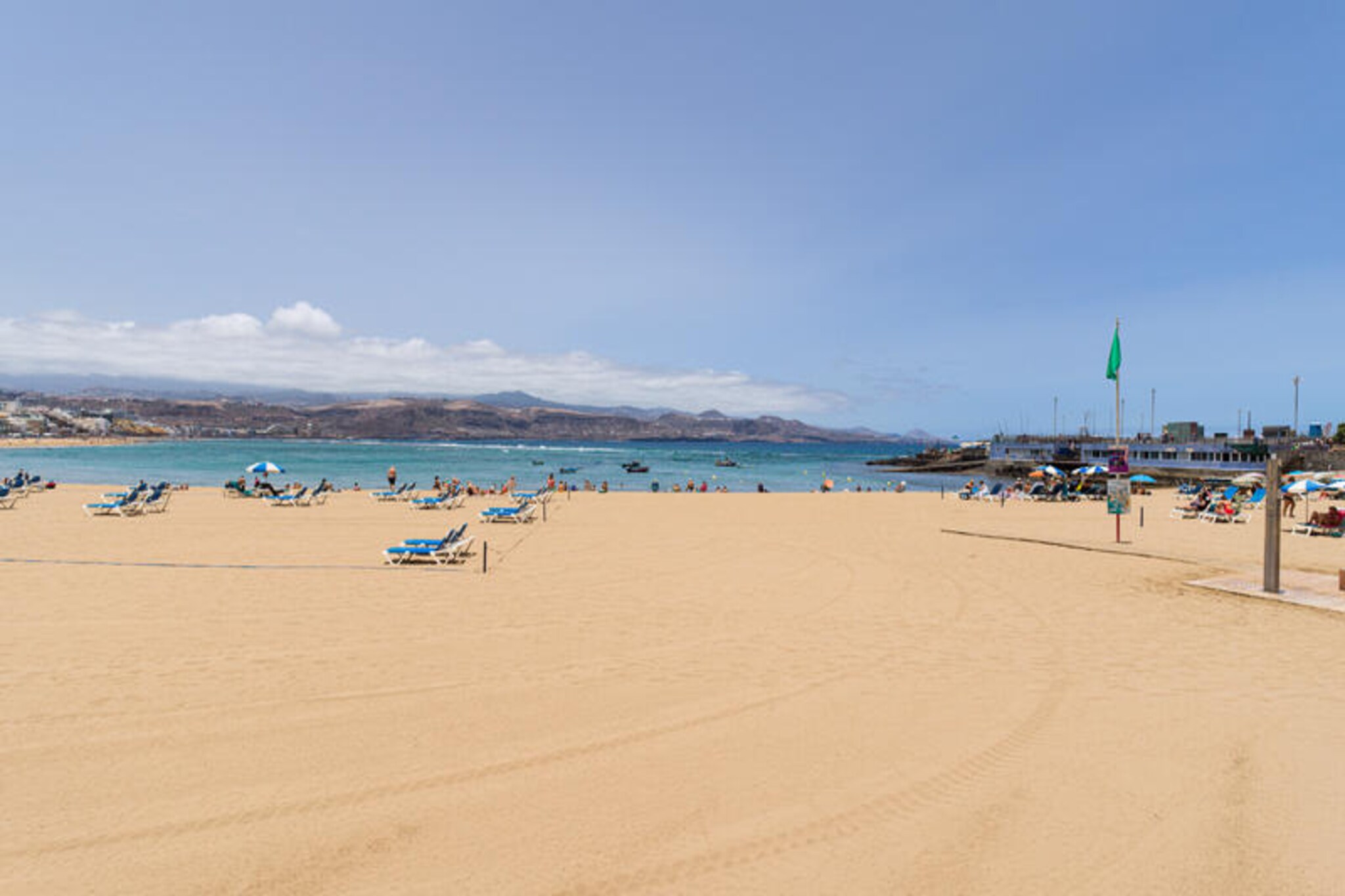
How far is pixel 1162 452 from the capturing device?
6438cm

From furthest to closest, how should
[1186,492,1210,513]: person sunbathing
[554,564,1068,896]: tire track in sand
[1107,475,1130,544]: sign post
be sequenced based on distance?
[1186,492,1210,513]: person sunbathing < [1107,475,1130,544]: sign post < [554,564,1068,896]: tire track in sand

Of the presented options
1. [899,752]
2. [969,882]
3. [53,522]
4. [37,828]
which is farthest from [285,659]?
[53,522]

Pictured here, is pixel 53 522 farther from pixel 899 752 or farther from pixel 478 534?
pixel 899 752

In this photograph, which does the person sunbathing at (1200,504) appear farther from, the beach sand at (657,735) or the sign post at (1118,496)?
the beach sand at (657,735)

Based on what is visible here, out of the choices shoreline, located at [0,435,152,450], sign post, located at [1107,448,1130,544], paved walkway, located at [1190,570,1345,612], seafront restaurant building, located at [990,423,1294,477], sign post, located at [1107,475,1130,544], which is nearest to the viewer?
paved walkway, located at [1190,570,1345,612]

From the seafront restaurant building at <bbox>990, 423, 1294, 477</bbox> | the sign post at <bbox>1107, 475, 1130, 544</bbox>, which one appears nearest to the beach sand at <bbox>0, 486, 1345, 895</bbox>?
the sign post at <bbox>1107, 475, 1130, 544</bbox>

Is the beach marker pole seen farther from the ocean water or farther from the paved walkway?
the ocean water

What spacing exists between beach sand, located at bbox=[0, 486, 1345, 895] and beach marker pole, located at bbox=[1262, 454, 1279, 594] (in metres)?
0.69

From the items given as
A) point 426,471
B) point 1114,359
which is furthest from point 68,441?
point 1114,359

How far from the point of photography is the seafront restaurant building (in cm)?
5903

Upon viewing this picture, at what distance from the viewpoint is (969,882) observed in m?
3.61

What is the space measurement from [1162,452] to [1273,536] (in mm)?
65388

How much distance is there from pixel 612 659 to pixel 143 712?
4.00 m

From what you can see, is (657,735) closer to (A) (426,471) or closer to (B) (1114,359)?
(B) (1114,359)
